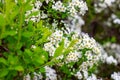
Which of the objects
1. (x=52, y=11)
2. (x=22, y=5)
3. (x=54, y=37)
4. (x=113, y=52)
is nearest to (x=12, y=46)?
(x=22, y=5)

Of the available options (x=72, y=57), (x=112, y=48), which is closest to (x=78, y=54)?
(x=72, y=57)

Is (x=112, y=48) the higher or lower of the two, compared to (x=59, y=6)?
higher

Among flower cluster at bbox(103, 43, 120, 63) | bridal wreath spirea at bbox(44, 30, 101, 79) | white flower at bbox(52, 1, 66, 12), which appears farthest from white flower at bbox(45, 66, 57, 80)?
flower cluster at bbox(103, 43, 120, 63)

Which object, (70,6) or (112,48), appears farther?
(112,48)

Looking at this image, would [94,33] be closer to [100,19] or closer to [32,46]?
[100,19]

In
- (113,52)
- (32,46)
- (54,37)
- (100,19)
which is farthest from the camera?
(100,19)

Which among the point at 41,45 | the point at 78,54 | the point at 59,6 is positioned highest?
the point at 59,6

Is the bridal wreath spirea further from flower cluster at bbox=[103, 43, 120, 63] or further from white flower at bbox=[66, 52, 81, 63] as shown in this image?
flower cluster at bbox=[103, 43, 120, 63]

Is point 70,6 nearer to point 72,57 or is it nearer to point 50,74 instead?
point 72,57

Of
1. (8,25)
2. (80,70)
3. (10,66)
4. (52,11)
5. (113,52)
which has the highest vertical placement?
(113,52)

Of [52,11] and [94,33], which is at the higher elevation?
[94,33]

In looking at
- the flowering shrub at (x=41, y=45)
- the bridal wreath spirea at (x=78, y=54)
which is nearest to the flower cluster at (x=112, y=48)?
the flowering shrub at (x=41, y=45)
